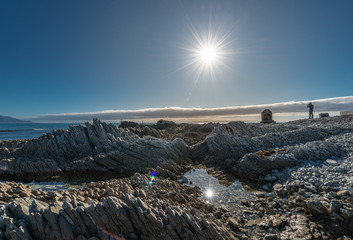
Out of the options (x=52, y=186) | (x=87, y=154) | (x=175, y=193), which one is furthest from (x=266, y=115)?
(x=52, y=186)

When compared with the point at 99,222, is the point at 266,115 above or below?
above

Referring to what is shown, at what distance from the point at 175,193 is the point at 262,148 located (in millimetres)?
15352

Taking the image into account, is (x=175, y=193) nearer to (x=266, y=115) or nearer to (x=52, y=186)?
(x=52, y=186)

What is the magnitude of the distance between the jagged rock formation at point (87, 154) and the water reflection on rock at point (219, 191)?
4.41m

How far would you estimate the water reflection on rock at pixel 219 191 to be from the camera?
10.1 metres

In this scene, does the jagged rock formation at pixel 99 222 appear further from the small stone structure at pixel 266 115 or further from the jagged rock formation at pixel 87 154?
the small stone structure at pixel 266 115

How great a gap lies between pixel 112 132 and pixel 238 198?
2159 cm

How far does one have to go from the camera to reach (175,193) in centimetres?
981

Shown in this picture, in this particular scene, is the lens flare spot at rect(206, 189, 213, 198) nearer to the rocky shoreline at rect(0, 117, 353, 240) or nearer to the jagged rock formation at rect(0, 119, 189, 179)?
the rocky shoreline at rect(0, 117, 353, 240)

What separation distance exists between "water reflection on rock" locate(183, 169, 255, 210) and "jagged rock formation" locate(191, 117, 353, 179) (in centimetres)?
269

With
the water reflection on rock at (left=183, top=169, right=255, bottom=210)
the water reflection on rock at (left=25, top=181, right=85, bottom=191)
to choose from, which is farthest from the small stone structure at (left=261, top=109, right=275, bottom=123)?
the water reflection on rock at (left=25, top=181, right=85, bottom=191)

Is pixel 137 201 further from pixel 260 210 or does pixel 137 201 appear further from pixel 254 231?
pixel 260 210

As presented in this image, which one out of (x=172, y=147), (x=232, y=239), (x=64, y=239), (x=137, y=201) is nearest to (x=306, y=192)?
(x=232, y=239)

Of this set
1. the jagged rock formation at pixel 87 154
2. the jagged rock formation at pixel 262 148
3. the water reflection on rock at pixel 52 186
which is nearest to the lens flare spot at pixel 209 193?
the jagged rock formation at pixel 262 148
